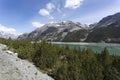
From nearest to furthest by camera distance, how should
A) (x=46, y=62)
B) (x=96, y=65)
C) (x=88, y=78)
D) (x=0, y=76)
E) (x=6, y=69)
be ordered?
(x=0, y=76) → (x=6, y=69) → (x=88, y=78) → (x=96, y=65) → (x=46, y=62)

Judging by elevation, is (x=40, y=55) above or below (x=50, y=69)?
above

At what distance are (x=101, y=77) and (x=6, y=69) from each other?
10087mm

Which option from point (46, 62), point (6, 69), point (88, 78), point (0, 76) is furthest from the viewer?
point (46, 62)

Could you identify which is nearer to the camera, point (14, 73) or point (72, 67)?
point (14, 73)

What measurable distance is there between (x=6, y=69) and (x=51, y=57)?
7.15 m

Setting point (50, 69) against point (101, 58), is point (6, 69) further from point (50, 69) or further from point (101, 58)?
point (101, 58)

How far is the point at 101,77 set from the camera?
62.6 ft

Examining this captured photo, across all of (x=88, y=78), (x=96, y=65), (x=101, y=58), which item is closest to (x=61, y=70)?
→ (x=88, y=78)

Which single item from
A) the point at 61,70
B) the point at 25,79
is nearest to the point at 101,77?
the point at 61,70

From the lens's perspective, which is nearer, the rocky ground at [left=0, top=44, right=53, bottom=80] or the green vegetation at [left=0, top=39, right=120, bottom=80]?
the rocky ground at [left=0, top=44, right=53, bottom=80]

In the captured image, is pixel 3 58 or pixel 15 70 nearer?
pixel 15 70

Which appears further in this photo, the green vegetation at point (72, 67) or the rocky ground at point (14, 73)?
the green vegetation at point (72, 67)

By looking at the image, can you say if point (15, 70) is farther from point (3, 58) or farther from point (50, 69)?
point (50, 69)

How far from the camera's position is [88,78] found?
18484 millimetres
